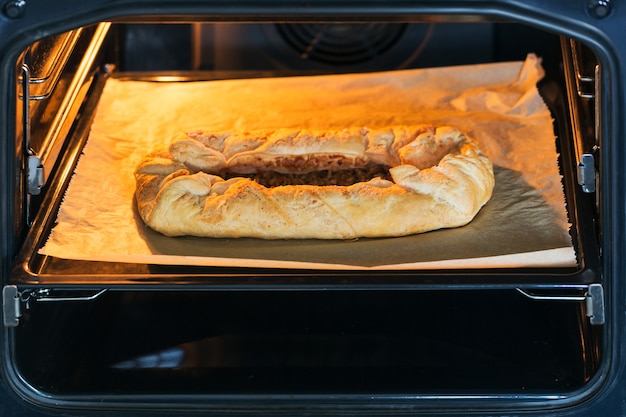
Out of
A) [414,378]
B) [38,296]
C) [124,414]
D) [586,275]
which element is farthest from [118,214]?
[586,275]

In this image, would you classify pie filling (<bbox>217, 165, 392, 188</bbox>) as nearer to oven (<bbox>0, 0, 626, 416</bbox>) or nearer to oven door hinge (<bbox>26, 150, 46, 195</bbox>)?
oven (<bbox>0, 0, 626, 416</bbox>)

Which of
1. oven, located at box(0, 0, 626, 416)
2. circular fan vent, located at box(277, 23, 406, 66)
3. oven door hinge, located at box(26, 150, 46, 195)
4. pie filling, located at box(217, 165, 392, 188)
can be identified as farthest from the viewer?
circular fan vent, located at box(277, 23, 406, 66)

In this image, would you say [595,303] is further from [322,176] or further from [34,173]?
[34,173]

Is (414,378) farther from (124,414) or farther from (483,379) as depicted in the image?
(124,414)

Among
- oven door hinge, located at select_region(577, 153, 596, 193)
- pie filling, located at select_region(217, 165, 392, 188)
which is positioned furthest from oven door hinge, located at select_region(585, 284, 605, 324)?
pie filling, located at select_region(217, 165, 392, 188)

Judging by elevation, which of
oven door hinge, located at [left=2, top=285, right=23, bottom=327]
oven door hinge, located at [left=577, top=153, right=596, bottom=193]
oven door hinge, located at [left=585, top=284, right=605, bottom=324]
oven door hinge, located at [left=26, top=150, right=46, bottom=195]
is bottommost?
oven door hinge, located at [left=2, top=285, right=23, bottom=327]

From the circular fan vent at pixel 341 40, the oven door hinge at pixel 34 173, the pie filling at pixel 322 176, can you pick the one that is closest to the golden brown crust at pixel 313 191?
the pie filling at pixel 322 176

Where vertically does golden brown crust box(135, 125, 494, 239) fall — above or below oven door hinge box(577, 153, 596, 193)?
below
